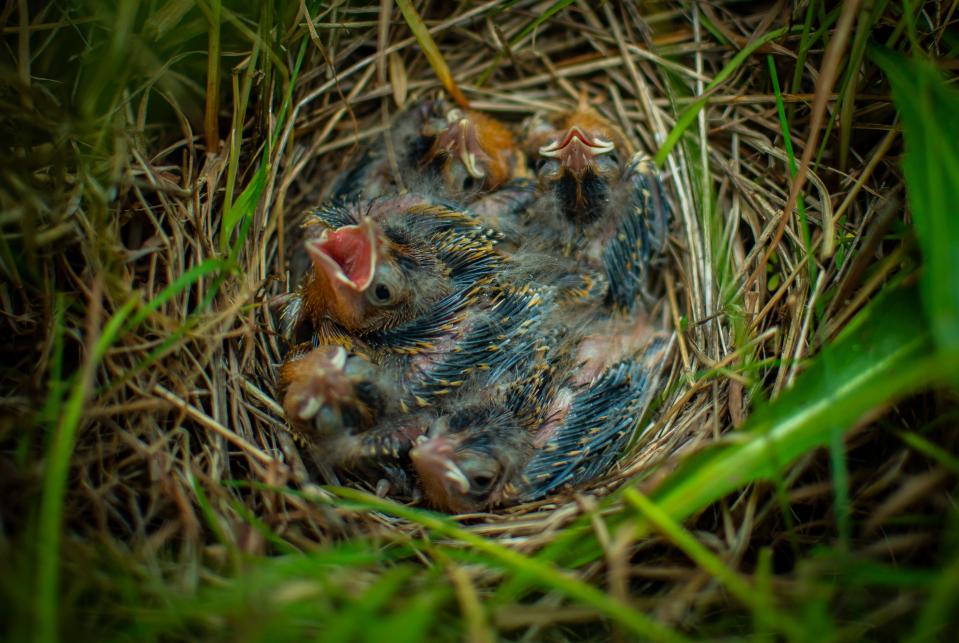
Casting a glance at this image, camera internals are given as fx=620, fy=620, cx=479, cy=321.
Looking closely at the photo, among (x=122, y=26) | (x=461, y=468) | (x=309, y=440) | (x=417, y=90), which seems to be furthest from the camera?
(x=417, y=90)

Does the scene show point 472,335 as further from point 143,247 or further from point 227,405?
point 143,247

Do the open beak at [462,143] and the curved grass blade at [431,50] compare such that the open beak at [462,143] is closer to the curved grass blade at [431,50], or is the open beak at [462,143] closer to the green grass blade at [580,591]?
the curved grass blade at [431,50]

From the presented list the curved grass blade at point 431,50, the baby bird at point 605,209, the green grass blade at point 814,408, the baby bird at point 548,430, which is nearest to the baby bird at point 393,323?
the baby bird at point 548,430

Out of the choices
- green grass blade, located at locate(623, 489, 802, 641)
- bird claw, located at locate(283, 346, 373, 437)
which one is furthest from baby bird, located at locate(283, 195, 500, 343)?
green grass blade, located at locate(623, 489, 802, 641)

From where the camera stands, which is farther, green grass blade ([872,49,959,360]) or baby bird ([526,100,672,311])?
baby bird ([526,100,672,311])

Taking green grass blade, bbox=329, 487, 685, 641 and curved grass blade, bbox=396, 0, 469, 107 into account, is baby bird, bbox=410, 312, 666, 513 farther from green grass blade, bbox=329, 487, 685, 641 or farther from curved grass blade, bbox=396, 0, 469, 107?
curved grass blade, bbox=396, 0, 469, 107

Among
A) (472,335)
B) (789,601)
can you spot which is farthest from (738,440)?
(472,335)

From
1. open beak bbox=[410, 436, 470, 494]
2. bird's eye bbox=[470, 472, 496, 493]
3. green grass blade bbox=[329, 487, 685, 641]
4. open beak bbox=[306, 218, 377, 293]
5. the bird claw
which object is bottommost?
bird's eye bbox=[470, 472, 496, 493]
